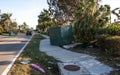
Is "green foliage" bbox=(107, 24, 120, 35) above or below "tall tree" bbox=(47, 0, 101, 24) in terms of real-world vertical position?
below

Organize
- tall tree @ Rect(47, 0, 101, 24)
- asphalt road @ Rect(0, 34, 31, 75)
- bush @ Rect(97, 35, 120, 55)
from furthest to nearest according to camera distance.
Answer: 1. tall tree @ Rect(47, 0, 101, 24)
2. bush @ Rect(97, 35, 120, 55)
3. asphalt road @ Rect(0, 34, 31, 75)

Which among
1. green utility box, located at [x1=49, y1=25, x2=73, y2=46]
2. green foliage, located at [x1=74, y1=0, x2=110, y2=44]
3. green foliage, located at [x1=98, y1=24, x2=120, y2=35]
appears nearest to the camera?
Answer: green foliage, located at [x1=98, y1=24, x2=120, y2=35]

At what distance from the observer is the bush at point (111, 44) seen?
12906 mm

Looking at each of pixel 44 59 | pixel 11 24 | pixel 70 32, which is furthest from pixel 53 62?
pixel 11 24

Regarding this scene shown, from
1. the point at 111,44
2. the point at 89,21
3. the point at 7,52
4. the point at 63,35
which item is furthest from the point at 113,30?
the point at 7,52

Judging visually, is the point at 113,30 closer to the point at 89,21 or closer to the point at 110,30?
the point at 110,30

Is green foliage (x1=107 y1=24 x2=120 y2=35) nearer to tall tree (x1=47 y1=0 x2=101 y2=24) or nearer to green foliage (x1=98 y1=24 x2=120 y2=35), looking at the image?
green foliage (x1=98 y1=24 x2=120 y2=35)

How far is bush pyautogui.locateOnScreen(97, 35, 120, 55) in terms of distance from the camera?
12906 mm

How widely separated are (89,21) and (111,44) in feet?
15.8

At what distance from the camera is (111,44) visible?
13344 millimetres

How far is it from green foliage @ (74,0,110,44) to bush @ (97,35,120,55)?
3.09 meters

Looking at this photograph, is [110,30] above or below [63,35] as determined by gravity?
above

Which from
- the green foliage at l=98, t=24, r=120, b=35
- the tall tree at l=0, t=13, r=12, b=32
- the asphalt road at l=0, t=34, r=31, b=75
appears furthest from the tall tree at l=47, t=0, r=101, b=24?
the tall tree at l=0, t=13, r=12, b=32

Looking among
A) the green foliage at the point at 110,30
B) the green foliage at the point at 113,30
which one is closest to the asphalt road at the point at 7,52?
the green foliage at the point at 110,30
